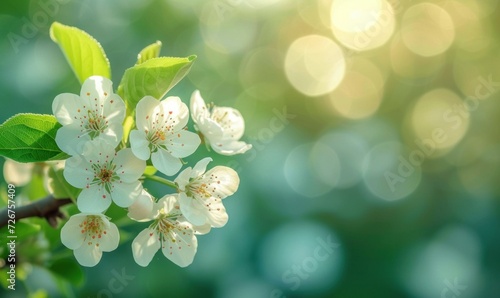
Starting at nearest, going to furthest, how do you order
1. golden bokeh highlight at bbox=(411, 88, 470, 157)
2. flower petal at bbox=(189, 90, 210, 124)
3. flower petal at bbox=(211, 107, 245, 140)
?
flower petal at bbox=(189, 90, 210, 124), flower petal at bbox=(211, 107, 245, 140), golden bokeh highlight at bbox=(411, 88, 470, 157)

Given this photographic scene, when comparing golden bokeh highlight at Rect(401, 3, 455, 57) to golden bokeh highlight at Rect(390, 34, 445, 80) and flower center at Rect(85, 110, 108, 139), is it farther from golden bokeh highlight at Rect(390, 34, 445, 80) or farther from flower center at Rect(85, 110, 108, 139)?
flower center at Rect(85, 110, 108, 139)

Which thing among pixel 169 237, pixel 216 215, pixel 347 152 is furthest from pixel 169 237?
pixel 347 152

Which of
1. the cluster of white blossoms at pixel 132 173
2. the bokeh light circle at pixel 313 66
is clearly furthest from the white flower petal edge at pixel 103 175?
the bokeh light circle at pixel 313 66

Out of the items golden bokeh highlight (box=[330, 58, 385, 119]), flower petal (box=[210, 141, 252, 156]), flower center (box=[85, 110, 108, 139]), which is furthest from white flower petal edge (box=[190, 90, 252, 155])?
golden bokeh highlight (box=[330, 58, 385, 119])

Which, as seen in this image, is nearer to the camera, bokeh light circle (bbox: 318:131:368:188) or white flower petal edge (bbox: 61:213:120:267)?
white flower petal edge (bbox: 61:213:120:267)

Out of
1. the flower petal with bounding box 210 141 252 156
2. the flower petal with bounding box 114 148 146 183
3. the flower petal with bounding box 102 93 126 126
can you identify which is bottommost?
the flower petal with bounding box 210 141 252 156

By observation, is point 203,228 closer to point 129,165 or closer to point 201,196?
point 201,196

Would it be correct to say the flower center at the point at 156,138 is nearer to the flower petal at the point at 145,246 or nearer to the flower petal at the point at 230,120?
the flower petal at the point at 145,246
